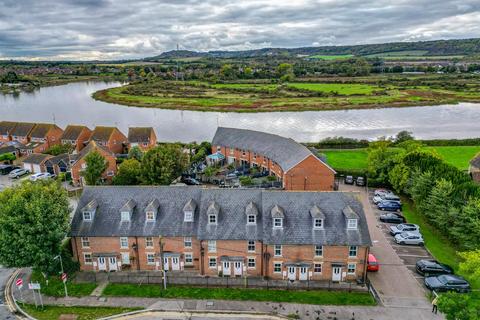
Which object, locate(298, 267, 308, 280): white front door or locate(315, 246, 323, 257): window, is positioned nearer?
locate(315, 246, 323, 257): window

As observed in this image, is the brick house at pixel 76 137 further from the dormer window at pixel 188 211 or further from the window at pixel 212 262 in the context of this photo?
the window at pixel 212 262

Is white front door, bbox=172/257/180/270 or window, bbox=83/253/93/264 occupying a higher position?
window, bbox=83/253/93/264

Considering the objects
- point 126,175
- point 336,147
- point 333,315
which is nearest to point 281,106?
point 336,147

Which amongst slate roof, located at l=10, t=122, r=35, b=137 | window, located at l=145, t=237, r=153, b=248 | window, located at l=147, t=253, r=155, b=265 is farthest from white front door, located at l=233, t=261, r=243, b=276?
Answer: slate roof, located at l=10, t=122, r=35, b=137

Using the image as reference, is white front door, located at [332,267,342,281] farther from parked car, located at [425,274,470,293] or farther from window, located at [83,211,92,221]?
window, located at [83,211,92,221]

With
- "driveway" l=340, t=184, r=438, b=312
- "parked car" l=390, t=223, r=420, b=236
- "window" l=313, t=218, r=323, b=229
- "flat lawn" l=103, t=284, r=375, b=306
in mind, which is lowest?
"driveway" l=340, t=184, r=438, b=312

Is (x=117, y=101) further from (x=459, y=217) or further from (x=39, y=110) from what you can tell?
(x=459, y=217)
